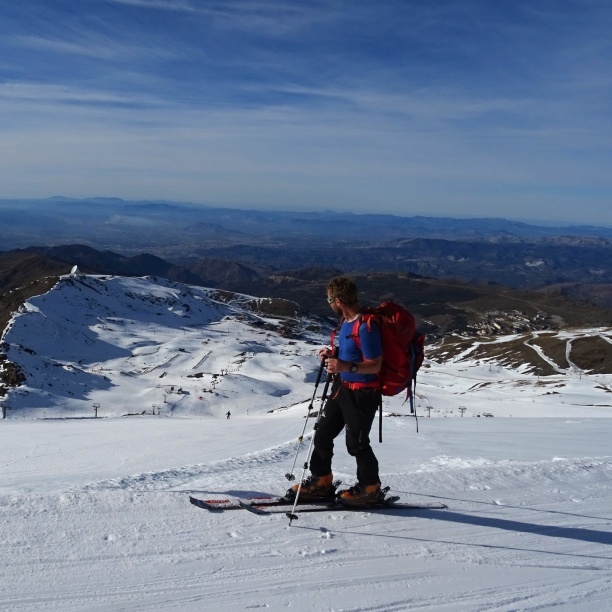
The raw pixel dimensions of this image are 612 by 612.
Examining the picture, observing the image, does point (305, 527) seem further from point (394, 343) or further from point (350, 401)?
point (394, 343)

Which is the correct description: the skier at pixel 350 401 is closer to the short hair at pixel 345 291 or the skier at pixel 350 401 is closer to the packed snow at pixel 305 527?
the short hair at pixel 345 291

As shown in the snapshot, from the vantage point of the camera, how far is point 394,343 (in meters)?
5.33

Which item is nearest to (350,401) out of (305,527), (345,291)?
(345,291)

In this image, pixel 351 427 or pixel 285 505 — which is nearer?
pixel 351 427

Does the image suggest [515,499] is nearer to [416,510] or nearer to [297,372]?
[416,510]

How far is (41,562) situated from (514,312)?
188 meters

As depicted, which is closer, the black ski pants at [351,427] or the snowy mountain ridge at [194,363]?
the black ski pants at [351,427]

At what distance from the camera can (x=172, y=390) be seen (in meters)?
50.2

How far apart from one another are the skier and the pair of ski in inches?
3.3

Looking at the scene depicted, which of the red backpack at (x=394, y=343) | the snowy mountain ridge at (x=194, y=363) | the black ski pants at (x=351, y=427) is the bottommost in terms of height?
the snowy mountain ridge at (x=194, y=363)

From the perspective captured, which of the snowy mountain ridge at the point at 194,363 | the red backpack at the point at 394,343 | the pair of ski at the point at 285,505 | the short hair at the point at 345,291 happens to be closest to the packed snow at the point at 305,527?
the pair of ski at the point at 285,505

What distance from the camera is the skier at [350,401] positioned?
5270mm

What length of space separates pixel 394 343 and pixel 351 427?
97cm

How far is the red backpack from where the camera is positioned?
5.33 metres
